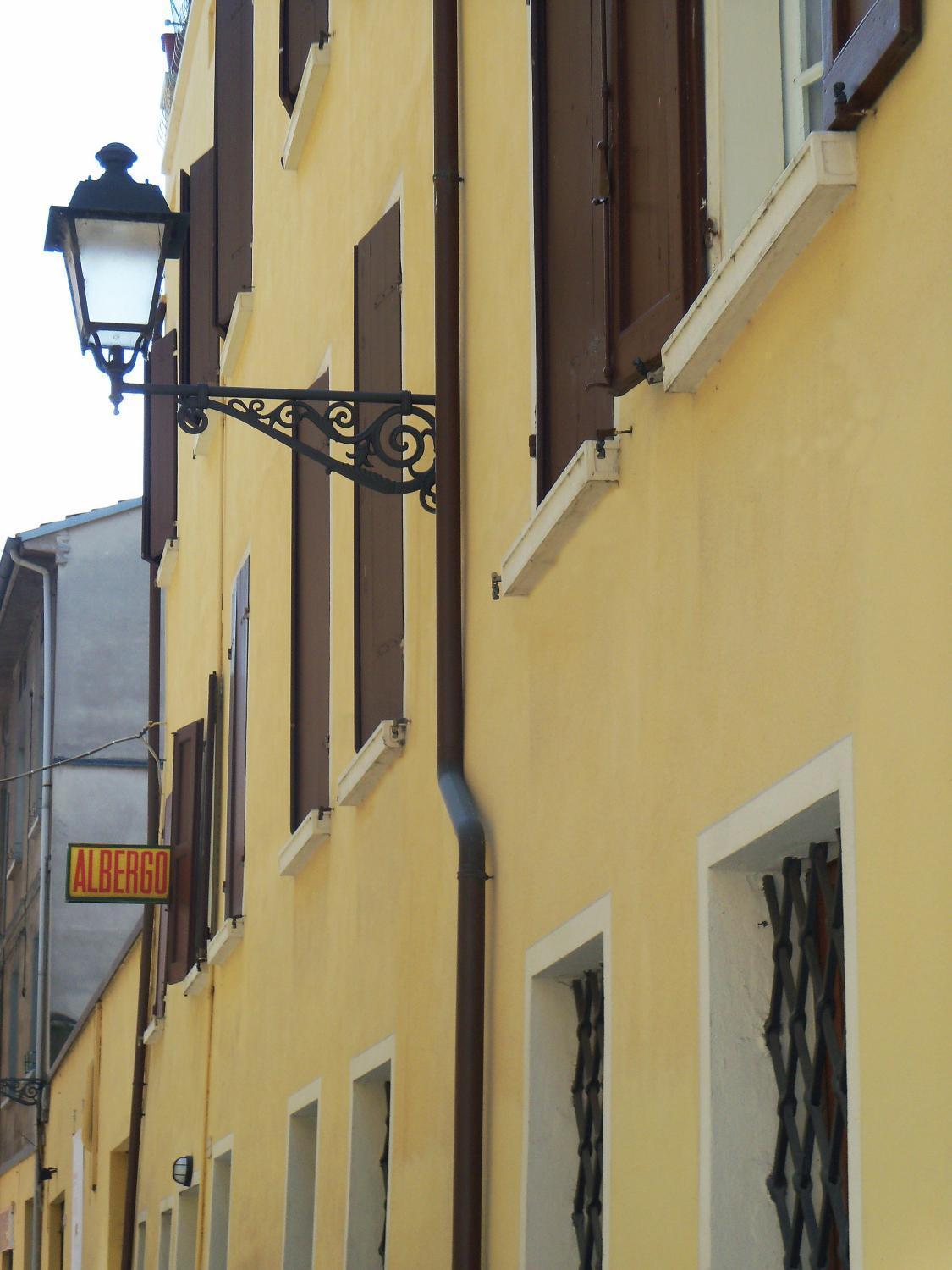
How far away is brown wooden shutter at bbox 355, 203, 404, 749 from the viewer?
25.8 ft

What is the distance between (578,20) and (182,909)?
8.88 m

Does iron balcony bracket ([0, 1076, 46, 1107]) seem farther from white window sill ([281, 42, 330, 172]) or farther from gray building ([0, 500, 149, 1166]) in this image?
white window sill ([281, 42, 330, 172])

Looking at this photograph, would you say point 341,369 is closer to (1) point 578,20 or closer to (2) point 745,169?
(1) point 578,20

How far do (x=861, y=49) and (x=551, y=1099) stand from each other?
3027 millimetres

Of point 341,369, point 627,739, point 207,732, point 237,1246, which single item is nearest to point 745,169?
point 627,739

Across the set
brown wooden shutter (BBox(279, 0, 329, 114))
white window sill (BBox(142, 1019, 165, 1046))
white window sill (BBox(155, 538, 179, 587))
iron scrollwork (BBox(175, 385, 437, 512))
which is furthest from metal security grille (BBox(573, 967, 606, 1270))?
white window sill (BBox(155, 538, 179, 587))

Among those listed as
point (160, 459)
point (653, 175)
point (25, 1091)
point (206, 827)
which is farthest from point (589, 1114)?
point (25, 1091)

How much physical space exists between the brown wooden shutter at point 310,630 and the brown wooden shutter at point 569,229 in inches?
133

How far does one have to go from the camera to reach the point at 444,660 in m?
6.84

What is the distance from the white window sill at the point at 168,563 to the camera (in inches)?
636

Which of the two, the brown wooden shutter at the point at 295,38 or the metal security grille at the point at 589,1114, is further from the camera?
the brown wooden shutter at the point at 295,38

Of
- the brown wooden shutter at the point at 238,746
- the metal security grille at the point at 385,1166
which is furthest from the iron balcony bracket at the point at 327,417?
the brown wooden shutter at the point at 238,746

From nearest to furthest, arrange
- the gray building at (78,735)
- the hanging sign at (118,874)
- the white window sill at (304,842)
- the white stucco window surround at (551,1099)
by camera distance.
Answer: the white stucco window surround at (551,1099), the white window sill at (304,842), the hanging sign at (118,874), the gray building at (78,735)

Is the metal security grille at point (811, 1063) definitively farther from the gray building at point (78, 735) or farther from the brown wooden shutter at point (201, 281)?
the gray building at point (78, 735)
